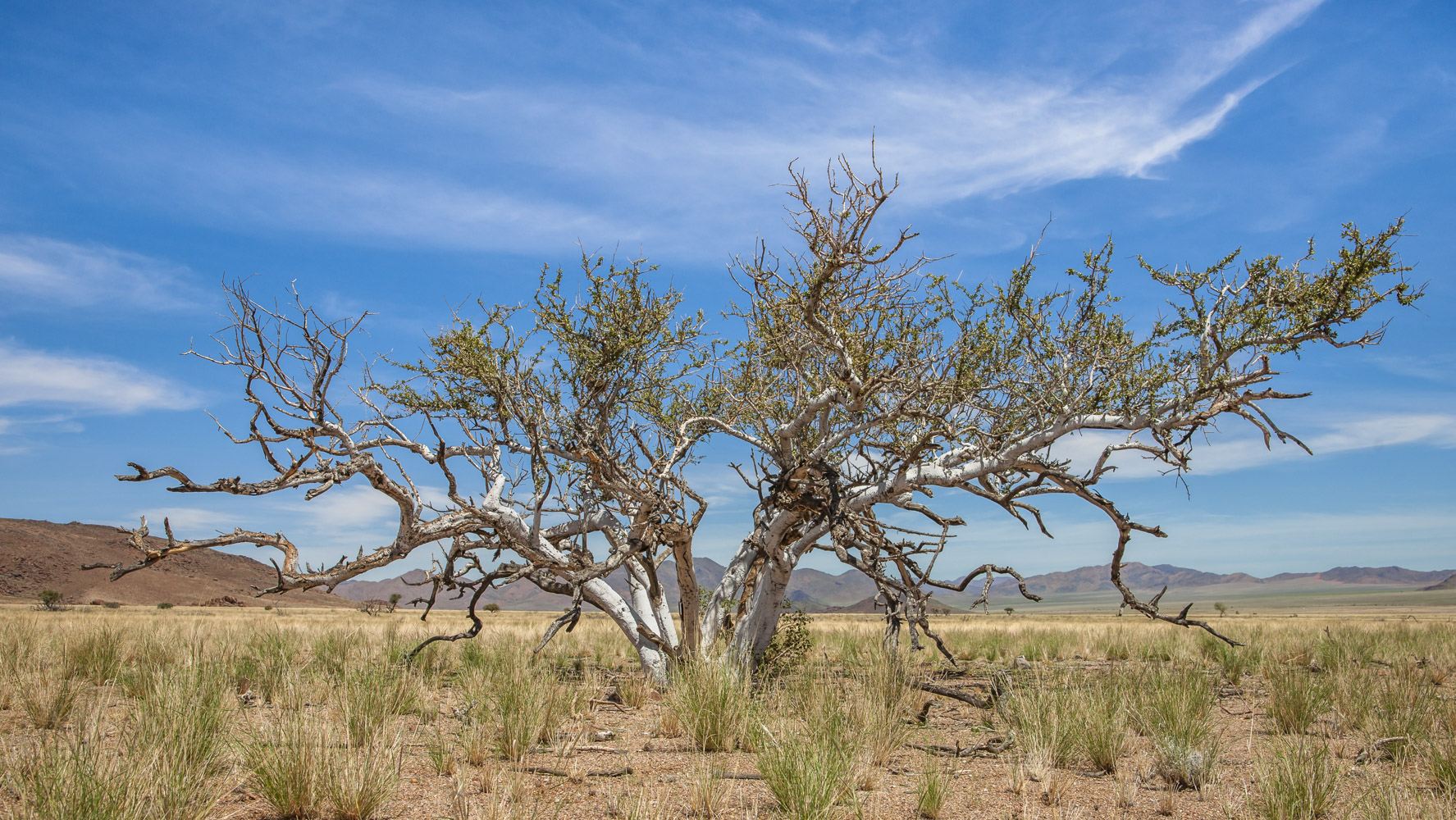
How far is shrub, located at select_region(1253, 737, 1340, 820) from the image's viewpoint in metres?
4.98

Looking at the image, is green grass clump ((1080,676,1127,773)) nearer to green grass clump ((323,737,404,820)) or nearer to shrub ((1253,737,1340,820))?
shrub ((1253,737,1340,820))

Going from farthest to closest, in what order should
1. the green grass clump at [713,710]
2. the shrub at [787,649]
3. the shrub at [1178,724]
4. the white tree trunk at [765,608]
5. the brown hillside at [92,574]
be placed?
the brown hillside at [92,574], the shrub at [787,649], the white tree trunk at [765,608], the green grass clump at [713,710], the shrub at [1178,724]

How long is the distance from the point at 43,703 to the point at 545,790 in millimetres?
5573

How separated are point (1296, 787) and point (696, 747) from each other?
441 centimetres

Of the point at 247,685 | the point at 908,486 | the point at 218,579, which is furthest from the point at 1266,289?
the point at 218,579

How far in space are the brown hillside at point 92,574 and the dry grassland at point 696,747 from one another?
82098 millimetres

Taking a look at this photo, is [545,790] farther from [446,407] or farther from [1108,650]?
[1108,650]

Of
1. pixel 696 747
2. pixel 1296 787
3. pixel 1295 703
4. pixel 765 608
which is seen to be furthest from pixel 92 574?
pixel 1296 787

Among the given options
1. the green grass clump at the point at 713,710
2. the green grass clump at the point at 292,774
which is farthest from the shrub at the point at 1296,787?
the green grass clump at the point at 292,774

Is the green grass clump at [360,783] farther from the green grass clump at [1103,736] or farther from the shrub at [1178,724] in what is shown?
the shrub at [1178,724]

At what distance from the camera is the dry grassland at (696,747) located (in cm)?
484

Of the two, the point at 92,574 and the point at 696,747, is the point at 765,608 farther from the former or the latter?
the point at 92,574

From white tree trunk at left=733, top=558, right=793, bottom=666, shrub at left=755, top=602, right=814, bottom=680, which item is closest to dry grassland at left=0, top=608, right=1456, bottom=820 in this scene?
white tree trunk at left=733, top=558, right=793, bottom=666

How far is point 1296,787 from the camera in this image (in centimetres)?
510
